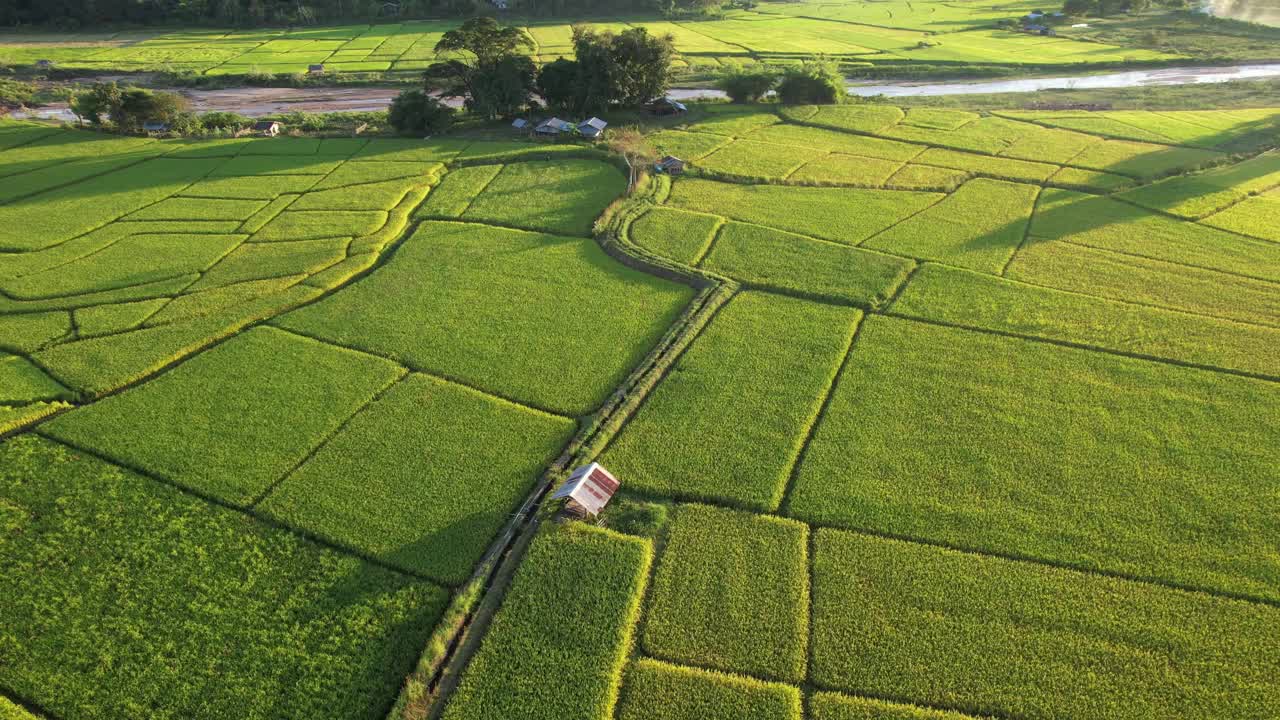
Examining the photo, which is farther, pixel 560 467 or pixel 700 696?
pixel 560 467

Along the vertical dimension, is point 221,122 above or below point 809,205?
above

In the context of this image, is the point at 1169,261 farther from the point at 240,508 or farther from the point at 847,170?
the point at 240,508

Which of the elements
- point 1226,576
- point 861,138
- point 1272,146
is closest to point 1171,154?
point 1272,146

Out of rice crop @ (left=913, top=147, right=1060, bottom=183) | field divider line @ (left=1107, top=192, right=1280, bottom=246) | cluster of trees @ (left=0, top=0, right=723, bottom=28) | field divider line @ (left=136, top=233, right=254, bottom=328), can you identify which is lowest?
field divider line @ (left=136, top=233, right=254, bottom=328)

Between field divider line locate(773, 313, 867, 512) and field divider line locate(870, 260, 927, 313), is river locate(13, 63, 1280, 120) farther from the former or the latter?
field divider line locate(773, 313, 867, 512)

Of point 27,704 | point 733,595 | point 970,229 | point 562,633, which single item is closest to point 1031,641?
point 733,595

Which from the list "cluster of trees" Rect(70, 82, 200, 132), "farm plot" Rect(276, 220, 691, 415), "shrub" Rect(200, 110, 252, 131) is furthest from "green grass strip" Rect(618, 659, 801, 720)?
"cluster of trees" Rect(70, 82, 200, 132)
